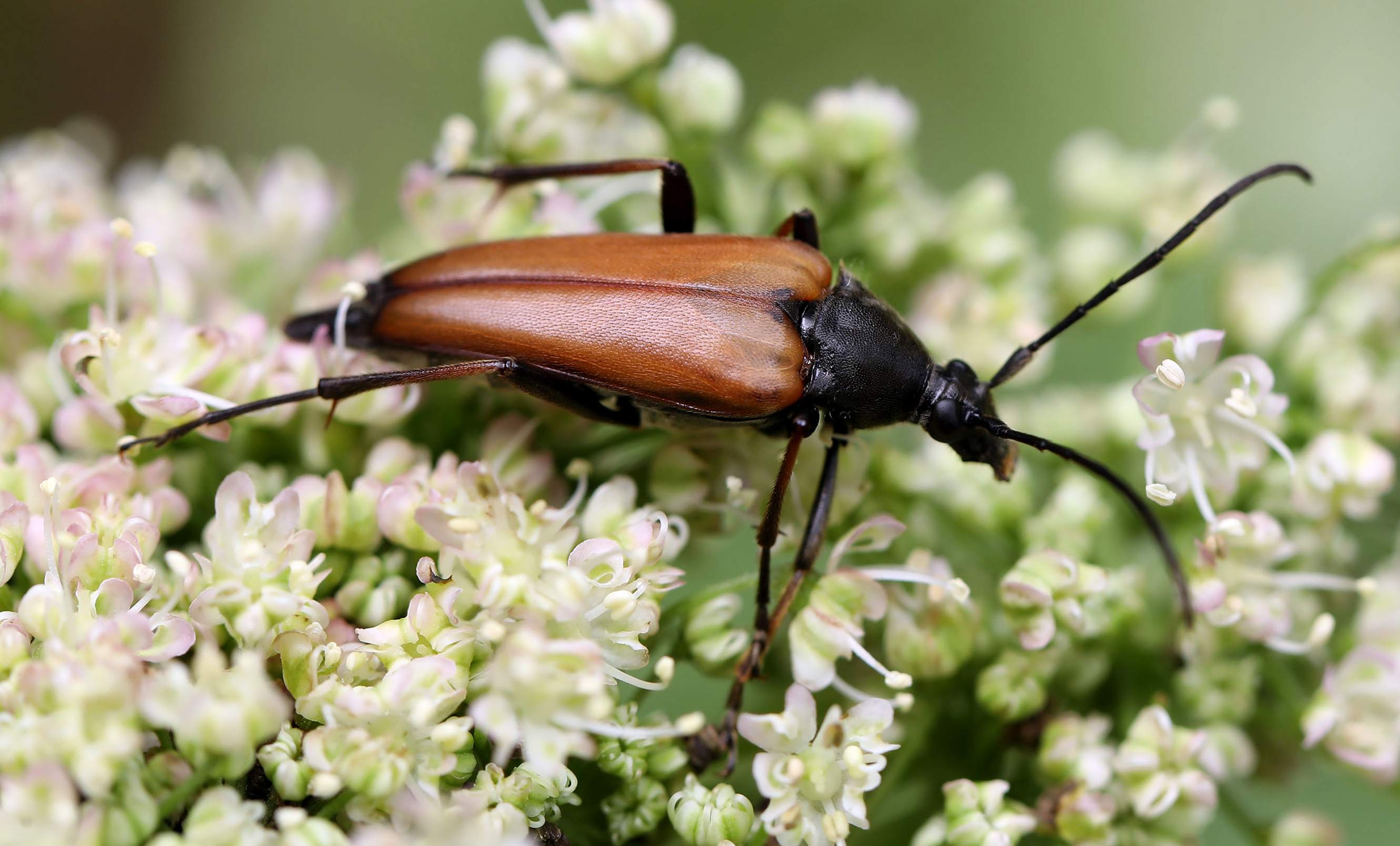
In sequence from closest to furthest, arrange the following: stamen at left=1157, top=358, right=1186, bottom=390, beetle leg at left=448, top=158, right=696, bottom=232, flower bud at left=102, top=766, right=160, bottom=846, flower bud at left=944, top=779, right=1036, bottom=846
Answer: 1. flower bud at left=102, top=766, right=160, bottom=846
2. flower bud at left=944, top=779, right=1036, bottom=846
3. stamen at left=1157, top=358, right=1186, bottom=390
4. beetle leg at left=448, top=158, right=696, bottom=232

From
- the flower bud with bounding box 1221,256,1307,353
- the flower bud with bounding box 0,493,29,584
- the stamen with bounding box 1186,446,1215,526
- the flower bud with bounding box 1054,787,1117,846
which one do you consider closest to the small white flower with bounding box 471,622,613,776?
the flower bud with bounding box 0,493,29,584

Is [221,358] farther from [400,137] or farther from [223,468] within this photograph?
[400,137]

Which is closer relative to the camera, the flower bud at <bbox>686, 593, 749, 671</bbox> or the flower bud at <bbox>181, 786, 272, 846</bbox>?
the flower bud at <bbox>181, 786, 272, 846</bbox>

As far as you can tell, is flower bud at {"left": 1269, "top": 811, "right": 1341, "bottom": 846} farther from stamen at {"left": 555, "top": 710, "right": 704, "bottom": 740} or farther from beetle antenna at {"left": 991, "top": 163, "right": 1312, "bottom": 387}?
stamen at {"left": 555, "top": 710, "right": 704, "bottom": 740}

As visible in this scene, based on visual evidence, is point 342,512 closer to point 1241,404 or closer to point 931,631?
point 931,631

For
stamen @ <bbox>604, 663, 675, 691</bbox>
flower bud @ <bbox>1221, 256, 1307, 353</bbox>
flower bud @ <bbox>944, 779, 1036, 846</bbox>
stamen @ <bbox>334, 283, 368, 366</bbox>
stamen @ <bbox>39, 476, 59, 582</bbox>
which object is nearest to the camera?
stamen @ <bbox>39, 476, 59, 582</bbox>

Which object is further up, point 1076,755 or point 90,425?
point 90,425

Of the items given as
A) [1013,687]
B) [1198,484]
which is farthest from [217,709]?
[1198,484]
